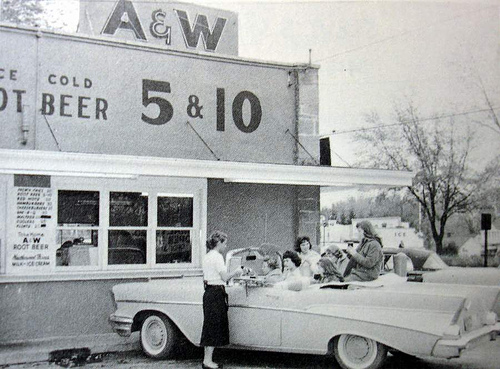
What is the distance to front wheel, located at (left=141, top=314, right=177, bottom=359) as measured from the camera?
670 centimetres

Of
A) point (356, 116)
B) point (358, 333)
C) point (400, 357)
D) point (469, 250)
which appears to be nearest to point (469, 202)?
point (469, 250)

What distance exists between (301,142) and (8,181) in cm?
456

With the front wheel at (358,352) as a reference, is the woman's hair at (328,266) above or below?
above

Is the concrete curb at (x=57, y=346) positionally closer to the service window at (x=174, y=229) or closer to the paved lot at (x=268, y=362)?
the paved lot at (x=268, y=362)

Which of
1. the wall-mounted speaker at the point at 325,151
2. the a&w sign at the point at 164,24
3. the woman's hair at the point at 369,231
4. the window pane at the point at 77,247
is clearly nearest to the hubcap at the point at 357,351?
the woman's hair at the point at 369,231

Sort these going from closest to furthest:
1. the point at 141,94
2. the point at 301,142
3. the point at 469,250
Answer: the point at 141,94
the point at 301,142
the point at 469,250

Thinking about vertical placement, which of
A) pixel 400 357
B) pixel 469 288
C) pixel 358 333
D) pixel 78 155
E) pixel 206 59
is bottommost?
pixel 400 357

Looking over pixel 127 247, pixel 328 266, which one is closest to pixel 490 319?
pixel 328 266

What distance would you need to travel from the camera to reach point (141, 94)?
885cm

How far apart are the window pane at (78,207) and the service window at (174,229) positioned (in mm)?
904

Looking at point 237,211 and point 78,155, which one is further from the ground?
point 78,155

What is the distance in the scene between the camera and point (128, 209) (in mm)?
8461

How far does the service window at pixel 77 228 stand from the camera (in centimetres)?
808

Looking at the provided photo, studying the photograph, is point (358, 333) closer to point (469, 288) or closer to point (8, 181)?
point (469, 288)
